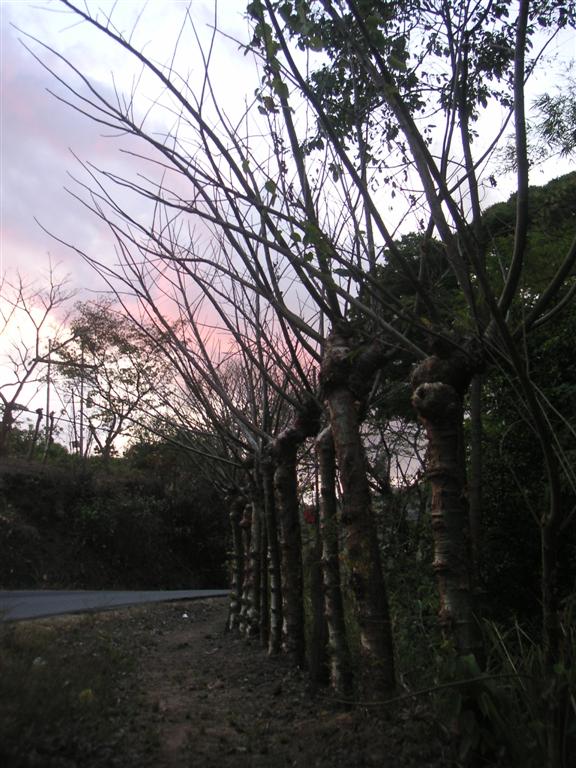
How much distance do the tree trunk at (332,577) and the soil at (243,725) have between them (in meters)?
0.24

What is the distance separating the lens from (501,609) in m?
6.96

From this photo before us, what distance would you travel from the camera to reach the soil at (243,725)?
415 centimetres

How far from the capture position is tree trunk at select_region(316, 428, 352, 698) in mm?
5982

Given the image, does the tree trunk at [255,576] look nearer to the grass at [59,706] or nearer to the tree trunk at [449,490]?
the grass at [59,706]

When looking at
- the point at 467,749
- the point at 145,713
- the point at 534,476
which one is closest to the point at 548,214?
the point at 534,476

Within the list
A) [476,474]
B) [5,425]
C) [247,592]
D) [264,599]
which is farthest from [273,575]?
[5,425]

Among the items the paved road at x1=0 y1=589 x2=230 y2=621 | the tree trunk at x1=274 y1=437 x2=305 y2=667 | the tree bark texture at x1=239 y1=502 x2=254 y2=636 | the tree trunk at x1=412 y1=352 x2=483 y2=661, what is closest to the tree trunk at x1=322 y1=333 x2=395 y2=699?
the tree trunk at x1=412 y1=352 x2=483 y2=661

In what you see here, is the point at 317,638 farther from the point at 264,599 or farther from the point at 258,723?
the point at 264,599

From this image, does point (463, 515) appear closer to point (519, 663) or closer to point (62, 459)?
point (519, 663)

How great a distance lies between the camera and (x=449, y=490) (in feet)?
14.3

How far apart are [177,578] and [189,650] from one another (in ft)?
55.8

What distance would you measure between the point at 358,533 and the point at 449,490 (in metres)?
1.21

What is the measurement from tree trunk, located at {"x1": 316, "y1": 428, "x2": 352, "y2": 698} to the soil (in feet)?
0.80

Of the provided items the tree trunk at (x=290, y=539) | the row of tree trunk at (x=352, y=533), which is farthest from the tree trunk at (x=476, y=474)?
the tree trunk at (x=290, y=539)
